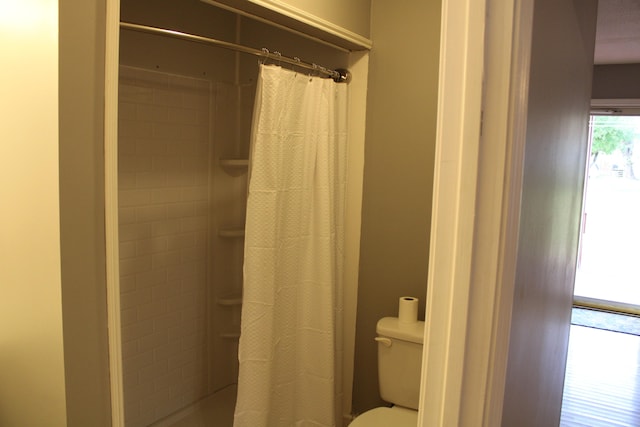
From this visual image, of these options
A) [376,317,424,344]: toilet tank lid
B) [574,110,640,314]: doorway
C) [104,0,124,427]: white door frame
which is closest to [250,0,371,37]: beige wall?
[104,0,124,427]: white door frame

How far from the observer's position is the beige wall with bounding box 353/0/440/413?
7.63 feet

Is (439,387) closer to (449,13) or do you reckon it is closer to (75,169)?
(449,13)

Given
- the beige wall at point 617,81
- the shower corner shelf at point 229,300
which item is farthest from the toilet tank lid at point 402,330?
the beige wall at point 617,81

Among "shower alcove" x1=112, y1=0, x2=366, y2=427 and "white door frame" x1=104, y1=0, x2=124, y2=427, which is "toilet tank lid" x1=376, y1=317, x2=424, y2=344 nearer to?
"shower alcove" x1=112, y1=0, x2=366, y2=427

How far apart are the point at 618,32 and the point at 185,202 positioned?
330 centimetres

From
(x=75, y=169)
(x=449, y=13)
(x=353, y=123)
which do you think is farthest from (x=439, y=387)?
(x=353, y=123)

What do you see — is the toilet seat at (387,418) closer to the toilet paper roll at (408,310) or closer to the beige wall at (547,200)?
the toilet paper roll at (408,310)

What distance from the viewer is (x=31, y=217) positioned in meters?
1.26

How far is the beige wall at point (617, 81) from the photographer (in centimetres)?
491

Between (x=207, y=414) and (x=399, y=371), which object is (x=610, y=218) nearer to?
(x=399, y=371)

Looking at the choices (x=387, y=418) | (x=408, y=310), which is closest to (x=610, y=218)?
(x=408, y=310)

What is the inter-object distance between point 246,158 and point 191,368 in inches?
49.1

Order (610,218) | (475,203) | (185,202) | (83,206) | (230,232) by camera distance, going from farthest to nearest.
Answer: (610,218) → (230,232) → (185,202) → (83,206) → (475,203)

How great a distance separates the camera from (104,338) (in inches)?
50.3
